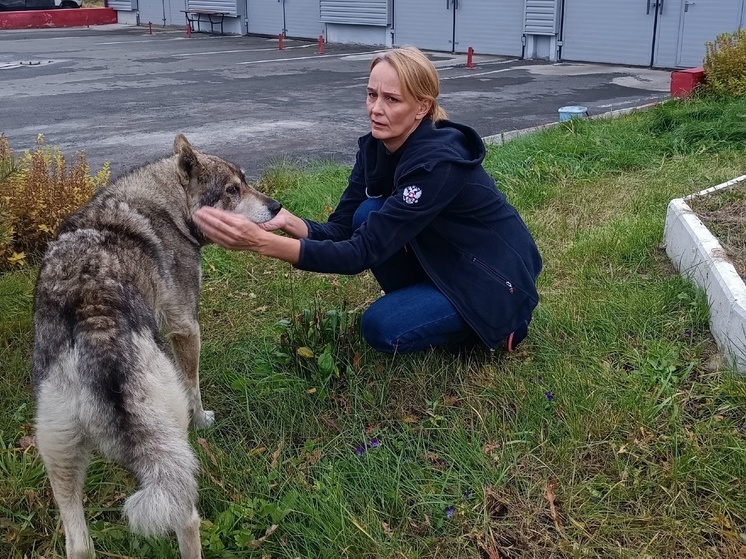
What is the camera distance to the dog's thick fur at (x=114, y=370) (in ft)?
6.83

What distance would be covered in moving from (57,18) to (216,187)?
1230 inches

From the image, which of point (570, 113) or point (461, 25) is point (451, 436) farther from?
point (461, 25)

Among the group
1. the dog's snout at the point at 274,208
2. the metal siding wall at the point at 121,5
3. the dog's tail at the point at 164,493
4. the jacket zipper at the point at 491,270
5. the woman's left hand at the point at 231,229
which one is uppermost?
the metal siding wall at the point at 121,5

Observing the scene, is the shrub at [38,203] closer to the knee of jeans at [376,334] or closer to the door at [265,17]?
the knee of jeans at [376,334]

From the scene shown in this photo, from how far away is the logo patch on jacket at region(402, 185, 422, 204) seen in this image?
2.97m

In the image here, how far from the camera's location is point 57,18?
30.1 meters

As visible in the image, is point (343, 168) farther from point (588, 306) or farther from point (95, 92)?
point (95, 92)

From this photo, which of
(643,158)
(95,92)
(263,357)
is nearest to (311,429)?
(263,357)

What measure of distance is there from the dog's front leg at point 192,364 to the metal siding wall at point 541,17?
621 inches

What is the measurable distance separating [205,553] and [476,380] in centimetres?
140

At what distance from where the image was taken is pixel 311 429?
3096mm

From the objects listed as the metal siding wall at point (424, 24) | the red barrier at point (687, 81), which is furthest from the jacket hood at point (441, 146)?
the metal siding wall at point (424, 24)

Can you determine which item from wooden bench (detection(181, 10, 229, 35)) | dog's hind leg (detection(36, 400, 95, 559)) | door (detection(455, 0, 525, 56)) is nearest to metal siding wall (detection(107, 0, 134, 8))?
wooden bench (detection(181, 10, 229, 35))

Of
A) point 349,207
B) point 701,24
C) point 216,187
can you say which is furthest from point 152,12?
point 216,187
